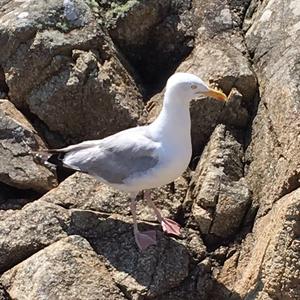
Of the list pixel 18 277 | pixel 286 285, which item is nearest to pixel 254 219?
pixel 286 285

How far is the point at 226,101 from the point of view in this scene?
6988 mm

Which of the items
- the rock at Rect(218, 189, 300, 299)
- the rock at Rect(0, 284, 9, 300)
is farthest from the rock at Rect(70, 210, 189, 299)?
the rock at Rect(0, 284, 9, 300)

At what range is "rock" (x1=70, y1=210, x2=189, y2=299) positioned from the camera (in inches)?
239

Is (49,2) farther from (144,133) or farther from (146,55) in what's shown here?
(144,133)

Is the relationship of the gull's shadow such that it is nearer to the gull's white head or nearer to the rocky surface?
the rocky surface

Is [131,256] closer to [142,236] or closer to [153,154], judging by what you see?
[142,236]

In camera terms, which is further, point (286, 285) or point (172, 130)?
point (172, 130)

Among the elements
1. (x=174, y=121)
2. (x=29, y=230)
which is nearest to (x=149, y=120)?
(x=174, y=121)

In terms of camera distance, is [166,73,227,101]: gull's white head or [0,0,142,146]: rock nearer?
[166,73,227,101]: gull's white head

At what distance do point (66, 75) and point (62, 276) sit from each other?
6.91ft

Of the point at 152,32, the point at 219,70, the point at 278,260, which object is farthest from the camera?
the point at 152,32

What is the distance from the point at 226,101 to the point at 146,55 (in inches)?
47.9

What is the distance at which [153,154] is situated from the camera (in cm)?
638

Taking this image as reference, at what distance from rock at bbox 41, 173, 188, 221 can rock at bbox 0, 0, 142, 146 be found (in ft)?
2.33
